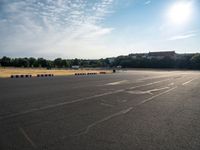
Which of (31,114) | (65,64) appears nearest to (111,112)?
(31,114)

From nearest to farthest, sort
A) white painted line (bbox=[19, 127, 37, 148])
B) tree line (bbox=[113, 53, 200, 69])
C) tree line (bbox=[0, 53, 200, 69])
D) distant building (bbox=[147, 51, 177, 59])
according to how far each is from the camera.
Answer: white painted line (bbox=[19, 127, 37, 148]) → tree line (bbox=[113, 53, 200, 69]) → tree line (bbox=[0, 53, 200, 69]) → distant building (bbox=[147, 51, 177, 59])

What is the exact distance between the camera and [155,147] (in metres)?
4.24

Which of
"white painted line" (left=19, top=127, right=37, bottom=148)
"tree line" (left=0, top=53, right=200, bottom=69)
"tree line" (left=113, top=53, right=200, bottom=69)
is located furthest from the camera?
"tree line" (left=0, top=53, right=200, bottom=69)

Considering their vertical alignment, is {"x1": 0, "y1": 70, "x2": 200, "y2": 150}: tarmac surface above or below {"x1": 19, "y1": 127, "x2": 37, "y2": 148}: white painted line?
below

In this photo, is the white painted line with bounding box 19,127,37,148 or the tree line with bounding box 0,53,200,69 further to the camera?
the tree line with bounding box 0,53,200,69

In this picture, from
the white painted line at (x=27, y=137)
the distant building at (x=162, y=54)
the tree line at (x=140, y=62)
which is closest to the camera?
the white painted line at (x=27, y=137)

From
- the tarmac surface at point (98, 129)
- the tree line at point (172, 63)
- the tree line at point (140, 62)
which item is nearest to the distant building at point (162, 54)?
the tree line at point (140, 62)

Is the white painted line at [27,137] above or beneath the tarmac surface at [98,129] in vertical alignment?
Result: above

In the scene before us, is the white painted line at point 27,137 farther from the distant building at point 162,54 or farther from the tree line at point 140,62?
the distant building at point 162,54

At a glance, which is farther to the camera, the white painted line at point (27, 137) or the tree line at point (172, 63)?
the tree line at point (172, 63)

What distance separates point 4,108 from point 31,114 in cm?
161

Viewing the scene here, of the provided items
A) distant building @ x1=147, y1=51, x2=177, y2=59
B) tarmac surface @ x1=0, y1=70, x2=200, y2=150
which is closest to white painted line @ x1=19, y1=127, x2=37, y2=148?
tarmac surface @ x1=0, y1=70, x2=200, y2=150

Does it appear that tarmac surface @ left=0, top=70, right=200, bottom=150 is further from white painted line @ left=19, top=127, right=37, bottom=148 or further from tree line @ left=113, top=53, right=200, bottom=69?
tree line @ left=113, top=53, right=200, bottom=69

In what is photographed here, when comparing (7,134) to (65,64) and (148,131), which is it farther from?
(65,64)
